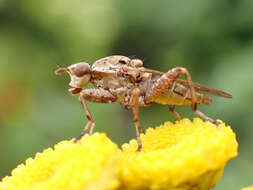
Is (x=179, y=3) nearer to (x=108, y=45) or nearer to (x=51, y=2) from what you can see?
(x=108, y=45)

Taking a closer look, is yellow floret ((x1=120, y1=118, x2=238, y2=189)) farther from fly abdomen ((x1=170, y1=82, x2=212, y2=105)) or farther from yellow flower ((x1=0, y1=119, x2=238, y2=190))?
fly abdomen ((x1=170, y1=82, x2=212, y2=105))

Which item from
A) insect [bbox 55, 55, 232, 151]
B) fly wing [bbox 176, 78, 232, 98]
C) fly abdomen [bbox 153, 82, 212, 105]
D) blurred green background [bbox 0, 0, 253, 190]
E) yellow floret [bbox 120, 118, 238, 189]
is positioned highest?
blurred green background [bbox 0, 0, 253, 190]

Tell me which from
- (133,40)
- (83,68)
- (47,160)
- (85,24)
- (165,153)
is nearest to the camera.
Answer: (165,153)

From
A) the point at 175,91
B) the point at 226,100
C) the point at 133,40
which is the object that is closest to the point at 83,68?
the point at 175,91

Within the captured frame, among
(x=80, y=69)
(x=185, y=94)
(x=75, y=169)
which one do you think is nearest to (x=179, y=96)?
(x=185, y=94)

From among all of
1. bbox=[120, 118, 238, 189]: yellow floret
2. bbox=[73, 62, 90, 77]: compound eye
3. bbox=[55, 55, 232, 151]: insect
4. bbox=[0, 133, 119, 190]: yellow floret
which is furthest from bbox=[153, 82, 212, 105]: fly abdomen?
bbox=[0, 133, 119, 190]: yellow floret

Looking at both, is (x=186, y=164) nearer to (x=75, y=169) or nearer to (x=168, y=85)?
(x=75, y=169)

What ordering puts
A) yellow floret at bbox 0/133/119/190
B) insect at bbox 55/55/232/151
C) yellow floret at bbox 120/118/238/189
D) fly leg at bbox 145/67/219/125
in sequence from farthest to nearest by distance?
insect at bbox 55/55/232/151 < fly leg at bbox 145/67/219/125 < yellow floret at bbox 120/118/238/189 < yellow floret at bbox 0/133/119/190
